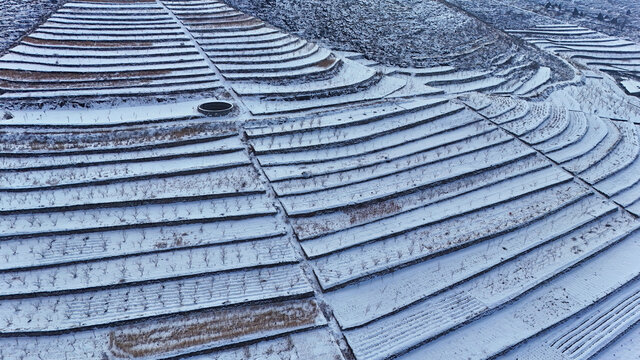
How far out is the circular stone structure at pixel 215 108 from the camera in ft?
54.2

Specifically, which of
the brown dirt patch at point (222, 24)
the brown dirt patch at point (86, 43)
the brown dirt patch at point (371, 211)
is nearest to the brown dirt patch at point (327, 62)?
the brown dirt patch at point (222, 24)

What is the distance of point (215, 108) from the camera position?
17078 millimetres

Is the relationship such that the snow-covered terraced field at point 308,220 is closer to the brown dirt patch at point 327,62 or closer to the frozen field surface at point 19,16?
the brown dirt patch at point 327,62

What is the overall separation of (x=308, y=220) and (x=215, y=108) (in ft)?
24.3

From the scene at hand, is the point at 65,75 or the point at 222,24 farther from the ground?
the point at 222,24

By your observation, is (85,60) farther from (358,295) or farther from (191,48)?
(358,295)

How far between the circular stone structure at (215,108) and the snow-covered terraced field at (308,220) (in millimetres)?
376

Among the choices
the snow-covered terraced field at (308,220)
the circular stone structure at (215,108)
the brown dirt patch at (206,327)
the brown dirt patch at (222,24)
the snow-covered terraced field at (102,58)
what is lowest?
the brown dirt patch at (206,327)

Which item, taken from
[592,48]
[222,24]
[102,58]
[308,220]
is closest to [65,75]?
[102,58]

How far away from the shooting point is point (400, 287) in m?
10.5

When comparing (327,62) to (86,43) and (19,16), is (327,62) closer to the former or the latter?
(86,43)

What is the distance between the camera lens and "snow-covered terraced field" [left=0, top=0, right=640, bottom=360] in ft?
30.7

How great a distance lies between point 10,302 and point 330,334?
23.2ft

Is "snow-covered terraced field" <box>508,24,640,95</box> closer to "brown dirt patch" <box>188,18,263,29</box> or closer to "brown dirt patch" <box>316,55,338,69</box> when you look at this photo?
"brown dirt patch" <box>316,55,338,69</box>
